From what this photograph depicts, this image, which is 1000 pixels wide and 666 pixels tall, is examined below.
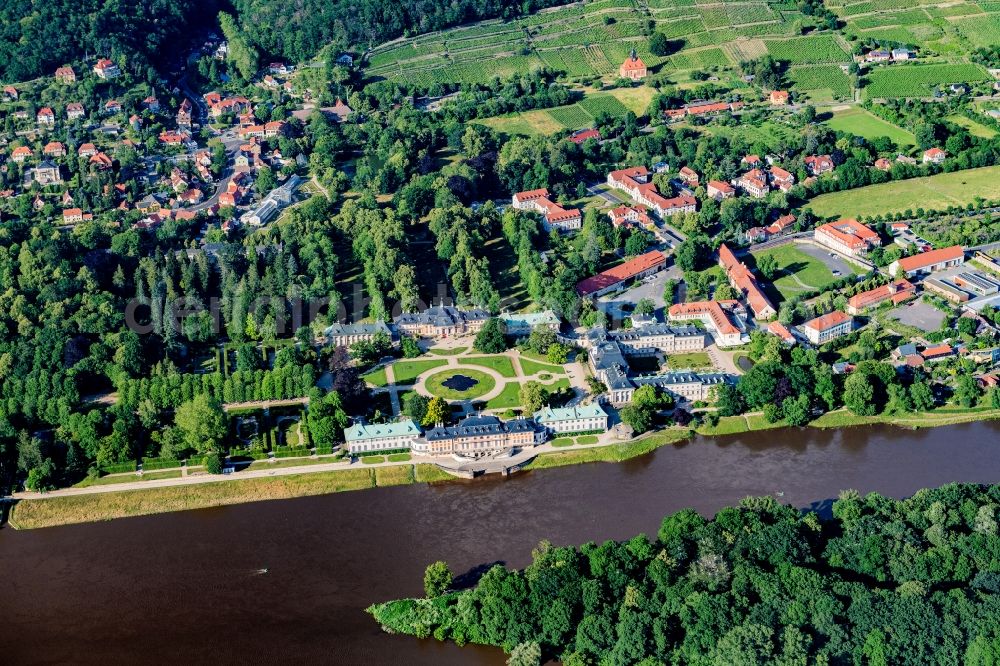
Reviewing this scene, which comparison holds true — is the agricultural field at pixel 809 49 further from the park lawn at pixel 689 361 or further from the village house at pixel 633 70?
the park lawn at pixel 689 361

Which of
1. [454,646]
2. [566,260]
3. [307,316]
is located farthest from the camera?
[566,260]

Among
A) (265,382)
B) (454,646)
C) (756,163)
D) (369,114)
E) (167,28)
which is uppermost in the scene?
(167,28)

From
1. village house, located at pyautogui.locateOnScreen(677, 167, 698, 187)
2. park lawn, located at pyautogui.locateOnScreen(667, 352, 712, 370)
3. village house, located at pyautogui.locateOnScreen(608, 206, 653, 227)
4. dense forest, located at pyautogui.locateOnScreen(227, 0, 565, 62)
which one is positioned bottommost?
park lawn, located at pyautogui.locateOnScreen(667, 352, 712, 370)

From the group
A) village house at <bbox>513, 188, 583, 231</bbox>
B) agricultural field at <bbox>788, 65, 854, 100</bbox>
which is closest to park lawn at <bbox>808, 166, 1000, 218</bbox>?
village house at <bbox>513, 188, 583, 231</bbox>

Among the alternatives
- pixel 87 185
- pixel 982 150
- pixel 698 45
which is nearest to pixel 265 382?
pixel 87 185

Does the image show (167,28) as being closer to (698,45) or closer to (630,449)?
(698,45)

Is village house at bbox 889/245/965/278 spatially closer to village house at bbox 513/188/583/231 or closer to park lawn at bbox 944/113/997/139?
village house at bbox 513/188/583/231
